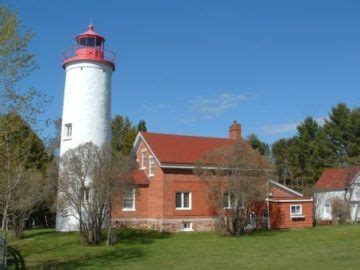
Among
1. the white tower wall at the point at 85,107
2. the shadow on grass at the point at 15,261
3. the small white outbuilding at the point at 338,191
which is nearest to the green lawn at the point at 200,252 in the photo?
the shadow on grass at the point at 15,261

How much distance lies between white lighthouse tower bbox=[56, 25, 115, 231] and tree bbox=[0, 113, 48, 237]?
4.16 metres

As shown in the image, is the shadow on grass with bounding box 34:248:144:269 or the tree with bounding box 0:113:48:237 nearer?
the tree with bounding box 0:113:48:237

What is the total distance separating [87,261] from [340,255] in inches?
394

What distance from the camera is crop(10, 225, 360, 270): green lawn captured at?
1778 cm

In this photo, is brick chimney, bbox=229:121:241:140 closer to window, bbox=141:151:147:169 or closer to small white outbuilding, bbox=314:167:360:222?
window, bbox=141:151:147:169

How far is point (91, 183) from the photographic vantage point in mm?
25828

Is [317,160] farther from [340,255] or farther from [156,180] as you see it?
[340,255]

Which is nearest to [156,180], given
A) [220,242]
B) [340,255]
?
[220,242]

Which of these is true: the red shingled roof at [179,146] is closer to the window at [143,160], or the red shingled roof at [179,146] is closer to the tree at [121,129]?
the window at [143,160]

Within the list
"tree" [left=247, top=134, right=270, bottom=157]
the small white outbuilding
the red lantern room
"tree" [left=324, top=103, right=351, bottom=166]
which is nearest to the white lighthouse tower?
the red lantern room

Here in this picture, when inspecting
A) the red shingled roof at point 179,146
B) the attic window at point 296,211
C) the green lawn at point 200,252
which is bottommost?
the green lawn at point 200,252

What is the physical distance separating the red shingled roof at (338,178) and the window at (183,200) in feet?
67.3

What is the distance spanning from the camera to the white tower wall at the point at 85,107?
3319cm

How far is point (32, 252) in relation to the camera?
23734 millimetres
